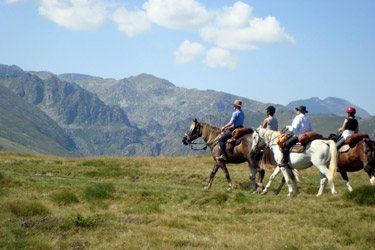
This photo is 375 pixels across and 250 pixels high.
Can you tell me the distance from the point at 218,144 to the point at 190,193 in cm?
426

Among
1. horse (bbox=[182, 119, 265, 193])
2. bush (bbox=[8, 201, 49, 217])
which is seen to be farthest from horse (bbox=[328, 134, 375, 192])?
bush (bbox=[8, 201, 49, 217])

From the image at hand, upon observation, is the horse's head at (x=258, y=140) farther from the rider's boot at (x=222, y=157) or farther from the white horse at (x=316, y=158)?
the rider's boot at (x=222, y=157)

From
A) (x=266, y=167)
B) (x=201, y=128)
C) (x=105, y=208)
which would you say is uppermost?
(x=201, y=128)

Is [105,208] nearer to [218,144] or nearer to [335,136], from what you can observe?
[218,144]

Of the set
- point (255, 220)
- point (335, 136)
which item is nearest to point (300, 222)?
point (255, 220)

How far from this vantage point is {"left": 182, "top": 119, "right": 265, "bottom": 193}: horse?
66.0ft

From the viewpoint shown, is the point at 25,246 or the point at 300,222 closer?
the point at 25,246

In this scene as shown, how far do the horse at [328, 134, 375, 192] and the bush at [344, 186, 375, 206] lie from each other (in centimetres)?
221

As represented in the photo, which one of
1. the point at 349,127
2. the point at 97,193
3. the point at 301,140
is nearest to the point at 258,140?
the point at 301,140

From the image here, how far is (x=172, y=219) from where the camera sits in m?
13.1

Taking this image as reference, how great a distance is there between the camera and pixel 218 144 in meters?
21.7

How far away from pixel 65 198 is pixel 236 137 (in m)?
8.45

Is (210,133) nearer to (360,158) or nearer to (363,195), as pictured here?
(360,158)

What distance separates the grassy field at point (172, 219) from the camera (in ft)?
35.3
